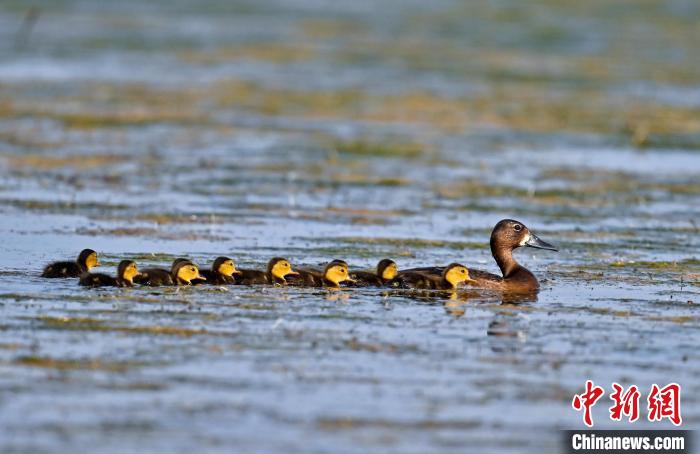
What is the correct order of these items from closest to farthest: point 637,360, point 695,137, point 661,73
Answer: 1. point 637,360
2. point 695,137
3. point 661,73

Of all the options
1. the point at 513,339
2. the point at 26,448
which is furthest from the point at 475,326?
the point at 26,448

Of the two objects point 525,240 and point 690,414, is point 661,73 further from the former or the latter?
point 690,414

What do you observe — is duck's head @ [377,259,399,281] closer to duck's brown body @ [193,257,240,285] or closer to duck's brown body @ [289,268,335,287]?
duck's brown body @ [289,268,335,287]

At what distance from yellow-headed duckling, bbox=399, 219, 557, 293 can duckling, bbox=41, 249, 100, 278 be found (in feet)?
8.43

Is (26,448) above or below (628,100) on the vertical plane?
below

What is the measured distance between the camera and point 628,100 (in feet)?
93.1

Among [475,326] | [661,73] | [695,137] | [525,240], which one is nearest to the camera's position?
[475,326]

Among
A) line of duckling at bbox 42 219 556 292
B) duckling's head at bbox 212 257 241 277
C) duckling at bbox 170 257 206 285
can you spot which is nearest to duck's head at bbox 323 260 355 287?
line of duckling at bbox 42 219 556 292

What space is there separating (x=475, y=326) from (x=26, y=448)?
13.9 feet

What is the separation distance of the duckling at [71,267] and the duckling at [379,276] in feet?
7.11

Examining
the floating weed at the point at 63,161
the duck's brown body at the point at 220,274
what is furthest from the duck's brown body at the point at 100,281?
the floating weed at the point at 63,161

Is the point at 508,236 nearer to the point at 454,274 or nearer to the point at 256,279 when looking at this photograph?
the point at 454,274

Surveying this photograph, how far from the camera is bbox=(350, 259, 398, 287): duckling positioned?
12.6m

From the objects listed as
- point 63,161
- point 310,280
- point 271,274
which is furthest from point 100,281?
point 63,161
